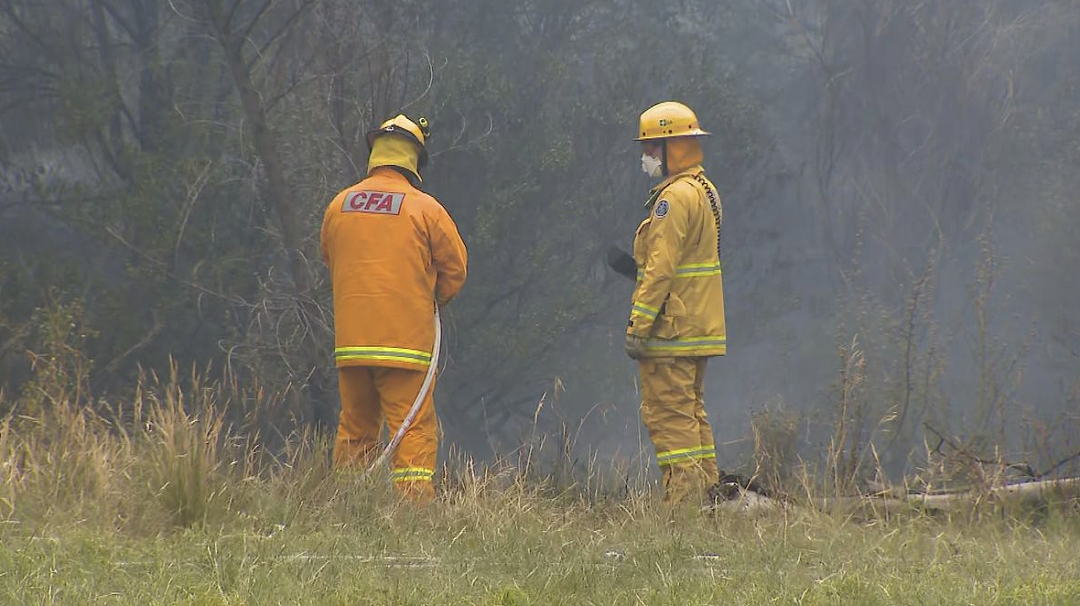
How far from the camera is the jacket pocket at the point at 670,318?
5957mm

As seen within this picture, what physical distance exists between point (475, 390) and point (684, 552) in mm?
12031

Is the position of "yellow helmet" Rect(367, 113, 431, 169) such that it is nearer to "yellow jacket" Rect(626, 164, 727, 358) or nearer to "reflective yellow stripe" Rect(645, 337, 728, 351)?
"yellow jacket" Rect(626, 164, 727, 358)

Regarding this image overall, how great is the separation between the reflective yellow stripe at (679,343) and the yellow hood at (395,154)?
4.03 ft

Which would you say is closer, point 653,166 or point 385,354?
point 385,354

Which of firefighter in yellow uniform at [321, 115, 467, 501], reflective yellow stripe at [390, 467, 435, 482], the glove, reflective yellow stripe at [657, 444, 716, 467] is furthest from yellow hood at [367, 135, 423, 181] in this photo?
reflective yellow stripe at [657, 444, 716, 467]

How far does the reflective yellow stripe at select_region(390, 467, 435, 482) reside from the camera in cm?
562

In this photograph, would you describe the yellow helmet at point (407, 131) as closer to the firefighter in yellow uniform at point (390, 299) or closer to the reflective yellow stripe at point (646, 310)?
the firefighter in yellow uniform at point (390, 299)

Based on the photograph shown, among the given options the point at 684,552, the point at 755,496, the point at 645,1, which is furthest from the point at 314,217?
the point at 645,1

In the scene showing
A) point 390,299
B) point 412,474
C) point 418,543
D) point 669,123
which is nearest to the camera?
point 418,543

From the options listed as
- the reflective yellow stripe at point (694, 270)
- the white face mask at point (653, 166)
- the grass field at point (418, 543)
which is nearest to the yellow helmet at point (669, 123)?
the white face mask at point (653, 166)

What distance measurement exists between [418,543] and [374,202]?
1.88 m

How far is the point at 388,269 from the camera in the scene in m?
5.77

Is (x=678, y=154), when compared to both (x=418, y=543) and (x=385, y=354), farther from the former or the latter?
(x=418, y=543)

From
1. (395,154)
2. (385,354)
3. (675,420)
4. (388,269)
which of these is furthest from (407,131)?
(675,420)
